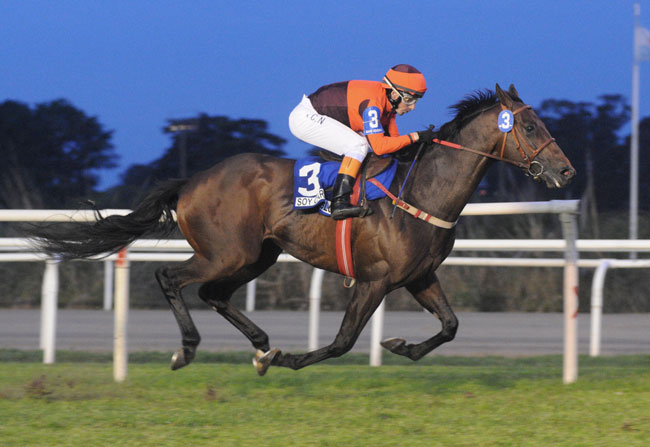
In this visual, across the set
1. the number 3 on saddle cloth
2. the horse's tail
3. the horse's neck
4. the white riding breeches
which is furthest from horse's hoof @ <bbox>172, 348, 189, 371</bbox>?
the horse's neck

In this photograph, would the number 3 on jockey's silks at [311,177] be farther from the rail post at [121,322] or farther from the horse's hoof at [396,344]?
the rail post at [121,322]

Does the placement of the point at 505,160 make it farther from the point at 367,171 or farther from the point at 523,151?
the point at 367,171

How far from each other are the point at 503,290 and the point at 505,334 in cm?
211

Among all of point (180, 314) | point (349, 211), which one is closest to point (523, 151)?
point (349, 211)

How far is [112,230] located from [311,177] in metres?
1.15

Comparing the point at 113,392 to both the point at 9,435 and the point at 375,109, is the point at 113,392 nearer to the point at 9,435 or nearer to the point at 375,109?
the point at 9,435

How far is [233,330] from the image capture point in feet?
27.5

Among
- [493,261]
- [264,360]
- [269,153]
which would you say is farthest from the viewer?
[269,153]

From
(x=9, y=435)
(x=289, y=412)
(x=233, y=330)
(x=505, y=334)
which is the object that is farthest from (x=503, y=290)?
(x=9, y=435)

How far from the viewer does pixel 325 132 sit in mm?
4473

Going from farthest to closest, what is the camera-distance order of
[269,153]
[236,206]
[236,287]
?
[269,153] → [236,287] → [236,206]

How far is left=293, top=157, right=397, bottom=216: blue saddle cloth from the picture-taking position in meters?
4.29

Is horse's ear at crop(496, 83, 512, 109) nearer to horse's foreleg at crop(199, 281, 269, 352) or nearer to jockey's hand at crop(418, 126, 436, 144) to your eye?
jockey's hand at crop(418, 126, 436, 144)

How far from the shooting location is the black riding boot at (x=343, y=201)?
414 cm
